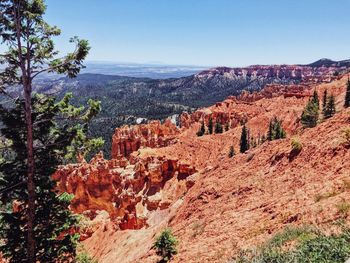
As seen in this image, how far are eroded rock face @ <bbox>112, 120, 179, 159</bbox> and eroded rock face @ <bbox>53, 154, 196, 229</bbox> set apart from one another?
26.7 meters

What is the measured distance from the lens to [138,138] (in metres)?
101

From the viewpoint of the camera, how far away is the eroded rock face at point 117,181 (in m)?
59.4

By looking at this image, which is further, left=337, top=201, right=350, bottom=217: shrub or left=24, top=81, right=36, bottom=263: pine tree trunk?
left=24, top=81, right=36, bottom=263: pine tree trunk

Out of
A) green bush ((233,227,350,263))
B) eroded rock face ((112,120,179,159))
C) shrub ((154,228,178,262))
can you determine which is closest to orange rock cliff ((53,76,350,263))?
shrub ((154,228,178,262))

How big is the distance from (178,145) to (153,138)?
71.0 ft

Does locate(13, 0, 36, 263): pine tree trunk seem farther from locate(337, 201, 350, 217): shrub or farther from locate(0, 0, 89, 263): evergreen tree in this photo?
locate(337, 201, 350, 217): shrub

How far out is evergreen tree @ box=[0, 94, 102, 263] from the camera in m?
16.2

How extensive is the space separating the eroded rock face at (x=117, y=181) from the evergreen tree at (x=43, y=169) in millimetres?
37064

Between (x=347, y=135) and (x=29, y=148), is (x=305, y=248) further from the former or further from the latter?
(x=29, y=148)

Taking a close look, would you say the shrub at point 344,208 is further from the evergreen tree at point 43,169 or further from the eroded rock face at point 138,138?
the eroded rock face at point 138,138

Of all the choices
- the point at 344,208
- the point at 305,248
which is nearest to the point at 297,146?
the point at 344,208

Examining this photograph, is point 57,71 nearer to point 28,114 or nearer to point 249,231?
point 28,114

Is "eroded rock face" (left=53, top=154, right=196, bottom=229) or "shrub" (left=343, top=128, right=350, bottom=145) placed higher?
"shrub" (left=343, top=128, right=350, bottom=145)

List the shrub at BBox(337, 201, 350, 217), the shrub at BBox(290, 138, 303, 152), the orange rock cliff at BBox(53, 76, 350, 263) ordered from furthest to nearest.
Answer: the shrub at BBox(290, 138, 303, 152)
the orange rock cliff at BBox(53, 76, 350, 263)
the shrub at BBox(337, 201, 350, 217)
